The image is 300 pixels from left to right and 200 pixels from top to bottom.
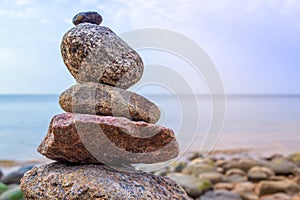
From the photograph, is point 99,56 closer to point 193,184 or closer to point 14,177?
point 193,184

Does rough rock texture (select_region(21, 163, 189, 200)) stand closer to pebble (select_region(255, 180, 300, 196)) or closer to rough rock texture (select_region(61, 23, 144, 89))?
rough rock texture (select_region(61, 23, 144, 89))

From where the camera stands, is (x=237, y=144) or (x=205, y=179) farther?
(x=237, y=144)

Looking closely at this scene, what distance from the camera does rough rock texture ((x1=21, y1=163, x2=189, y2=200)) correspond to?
8.41 feet

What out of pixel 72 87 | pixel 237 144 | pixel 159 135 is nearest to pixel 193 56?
pixel 159 135

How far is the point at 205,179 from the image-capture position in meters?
8.16

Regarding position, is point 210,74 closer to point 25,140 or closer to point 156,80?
point 156,80

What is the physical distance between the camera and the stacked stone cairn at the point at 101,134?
8.41 feet

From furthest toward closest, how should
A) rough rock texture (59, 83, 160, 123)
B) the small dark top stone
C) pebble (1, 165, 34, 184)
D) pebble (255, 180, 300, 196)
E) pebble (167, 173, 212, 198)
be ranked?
pebble (1, 165, 34, 184) → pebble (255, 180, 300, 196) → pebble (167, 173, 212, 198) → the small dark top stone → rough rock texture (59, 83, 160, 123)

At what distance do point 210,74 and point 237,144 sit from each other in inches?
432

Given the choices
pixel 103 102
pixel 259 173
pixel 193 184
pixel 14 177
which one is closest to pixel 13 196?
pixel 14 177

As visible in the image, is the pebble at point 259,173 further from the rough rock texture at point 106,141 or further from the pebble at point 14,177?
the rough rock texture at point 106,141

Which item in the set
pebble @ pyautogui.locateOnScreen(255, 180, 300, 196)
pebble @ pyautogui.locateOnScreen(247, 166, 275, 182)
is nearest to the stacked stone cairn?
pebble @ pyautogui.locateOnScreen(255, 180, 300, 196)

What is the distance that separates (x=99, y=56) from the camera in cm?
279

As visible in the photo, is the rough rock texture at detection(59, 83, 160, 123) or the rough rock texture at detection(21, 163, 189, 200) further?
the rough rock texture at detection(59, 83, 160, 123)
